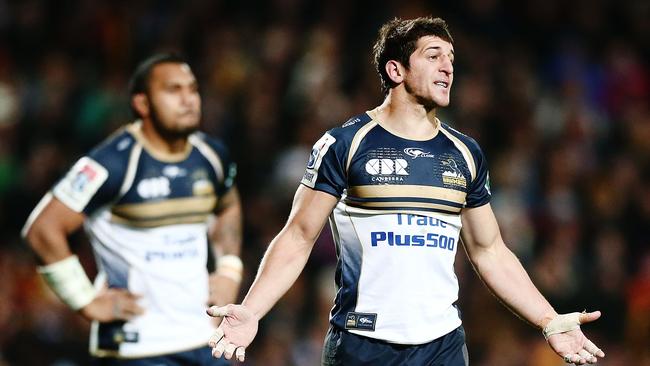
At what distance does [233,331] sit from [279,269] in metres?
0.42

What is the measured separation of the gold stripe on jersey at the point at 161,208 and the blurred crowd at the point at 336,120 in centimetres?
299

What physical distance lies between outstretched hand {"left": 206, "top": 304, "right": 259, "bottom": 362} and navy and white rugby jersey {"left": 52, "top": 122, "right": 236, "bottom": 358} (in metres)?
1.63

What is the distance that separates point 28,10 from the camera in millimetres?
12641

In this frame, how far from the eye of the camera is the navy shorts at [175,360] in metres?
6.19

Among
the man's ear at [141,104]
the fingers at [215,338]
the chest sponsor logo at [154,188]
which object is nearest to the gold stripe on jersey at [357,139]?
the fingers at [215,338]

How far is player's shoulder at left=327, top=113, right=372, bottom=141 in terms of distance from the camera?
4.99 meters

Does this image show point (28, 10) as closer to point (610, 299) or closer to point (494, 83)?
point (494, 83)

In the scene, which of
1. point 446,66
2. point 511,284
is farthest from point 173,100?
point 511,284

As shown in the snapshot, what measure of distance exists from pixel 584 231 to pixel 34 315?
5035mm

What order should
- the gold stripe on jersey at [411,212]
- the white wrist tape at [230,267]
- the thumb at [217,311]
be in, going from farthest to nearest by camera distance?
the white wrist tape at [230,267] < the gold stripe on jersey at [411,212] < the thumb at [217,311]

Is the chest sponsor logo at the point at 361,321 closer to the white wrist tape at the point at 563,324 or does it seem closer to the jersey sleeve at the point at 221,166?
the white wrist tape at the point at 563,324

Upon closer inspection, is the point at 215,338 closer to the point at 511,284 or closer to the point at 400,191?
the point at 400,191

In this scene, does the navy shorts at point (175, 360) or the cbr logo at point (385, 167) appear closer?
the cbr logo at point (385, 167)

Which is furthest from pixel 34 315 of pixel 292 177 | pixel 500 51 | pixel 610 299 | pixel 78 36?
pixel 500 51
